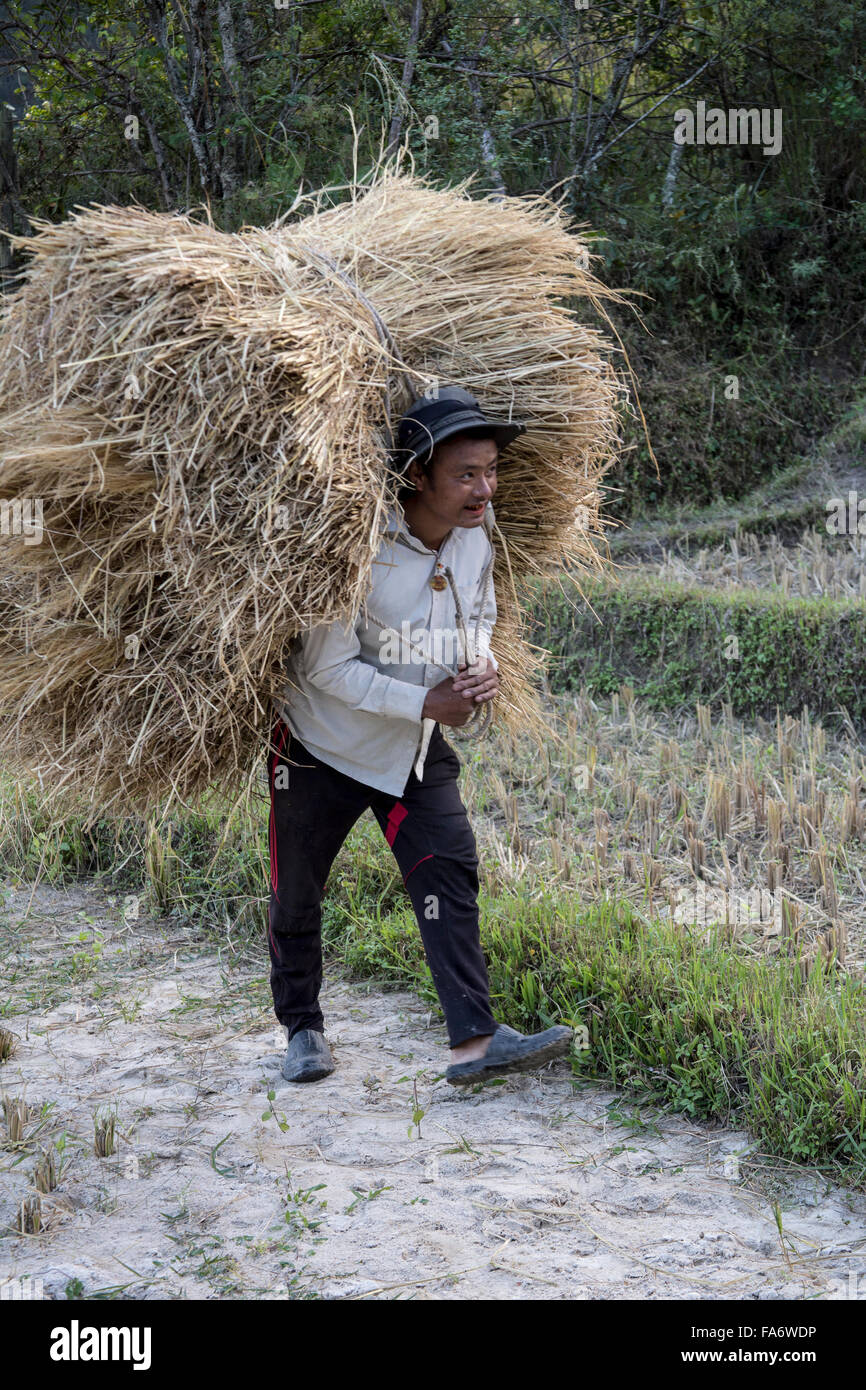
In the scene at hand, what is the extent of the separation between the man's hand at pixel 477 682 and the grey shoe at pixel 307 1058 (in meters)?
0.89

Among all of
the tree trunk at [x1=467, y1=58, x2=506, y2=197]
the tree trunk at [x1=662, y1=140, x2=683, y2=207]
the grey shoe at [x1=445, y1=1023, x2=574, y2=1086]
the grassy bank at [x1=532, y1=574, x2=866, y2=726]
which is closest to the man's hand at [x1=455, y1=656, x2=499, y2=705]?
the grey shoe at [x1=445, y1=1023, x2=574, y2=1086]

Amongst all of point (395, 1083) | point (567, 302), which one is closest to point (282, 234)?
point (395, 1083)

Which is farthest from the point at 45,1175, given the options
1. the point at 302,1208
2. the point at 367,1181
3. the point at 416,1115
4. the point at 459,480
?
the point at 459,480

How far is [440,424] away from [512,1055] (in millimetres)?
1274

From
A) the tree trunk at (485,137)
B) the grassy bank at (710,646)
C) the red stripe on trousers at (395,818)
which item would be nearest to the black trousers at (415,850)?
the red stripe on trousers at (395,818)

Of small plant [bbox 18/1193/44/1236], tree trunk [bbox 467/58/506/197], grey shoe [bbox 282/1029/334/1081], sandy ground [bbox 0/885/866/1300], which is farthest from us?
tree trunk [bbox 467/58/506/197]

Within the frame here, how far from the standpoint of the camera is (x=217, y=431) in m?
2.15

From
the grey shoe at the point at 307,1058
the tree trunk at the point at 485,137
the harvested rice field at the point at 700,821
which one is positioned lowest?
the grey shoe at the point at 307,1058

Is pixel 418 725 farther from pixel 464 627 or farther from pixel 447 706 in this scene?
pixel 464 627

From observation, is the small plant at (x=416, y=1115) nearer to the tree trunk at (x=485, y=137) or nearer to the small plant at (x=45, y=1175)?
the small plant at (x=45, y=1175)

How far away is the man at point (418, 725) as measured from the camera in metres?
2.44

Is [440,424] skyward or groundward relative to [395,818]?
skyward

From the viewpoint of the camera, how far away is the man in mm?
2439

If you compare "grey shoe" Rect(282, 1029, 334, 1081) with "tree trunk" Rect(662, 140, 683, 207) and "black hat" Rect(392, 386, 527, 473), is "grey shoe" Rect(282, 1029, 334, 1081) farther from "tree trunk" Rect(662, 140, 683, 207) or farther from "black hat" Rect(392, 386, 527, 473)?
"tree trunk" Rect(662, 140, 683, 207)
